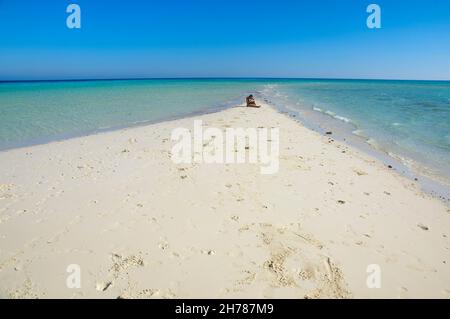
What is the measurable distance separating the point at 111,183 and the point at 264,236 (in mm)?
3845

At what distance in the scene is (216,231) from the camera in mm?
4727

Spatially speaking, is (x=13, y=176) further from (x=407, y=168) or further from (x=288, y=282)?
(x=407, y=168)

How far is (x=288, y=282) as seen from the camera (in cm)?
365

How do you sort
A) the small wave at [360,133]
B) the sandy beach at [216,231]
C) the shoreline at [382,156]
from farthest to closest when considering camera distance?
the small wave at [360,133], the shoreline at [382,156], the sandy beach at [216,231]

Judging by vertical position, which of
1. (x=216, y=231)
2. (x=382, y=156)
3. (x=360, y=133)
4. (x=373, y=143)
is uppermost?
(x=360, y=133)

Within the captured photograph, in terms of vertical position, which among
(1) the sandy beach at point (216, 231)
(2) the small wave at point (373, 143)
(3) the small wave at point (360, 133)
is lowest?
(1) the sandy beach at point (216, 231)

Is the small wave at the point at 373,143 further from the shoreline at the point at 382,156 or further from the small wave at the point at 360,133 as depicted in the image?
the small wave at the point at 360,133

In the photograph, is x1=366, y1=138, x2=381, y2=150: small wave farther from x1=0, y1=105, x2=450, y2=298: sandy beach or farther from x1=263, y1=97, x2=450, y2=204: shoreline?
x1=0, y1=105, x2=450, y2=298: sandy beach

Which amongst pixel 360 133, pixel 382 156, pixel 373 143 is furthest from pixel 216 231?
pixel 360 133

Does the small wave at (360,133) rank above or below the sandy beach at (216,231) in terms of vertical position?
above

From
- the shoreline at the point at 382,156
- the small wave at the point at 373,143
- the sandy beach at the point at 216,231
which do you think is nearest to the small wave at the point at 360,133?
the shoreline at the point at 382,156

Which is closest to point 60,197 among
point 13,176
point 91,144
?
point 13,176

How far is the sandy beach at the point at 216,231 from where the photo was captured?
3.63m

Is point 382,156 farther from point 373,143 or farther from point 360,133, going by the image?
point 360,133
